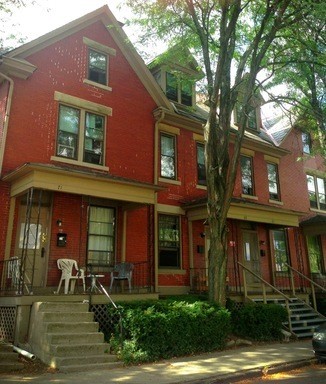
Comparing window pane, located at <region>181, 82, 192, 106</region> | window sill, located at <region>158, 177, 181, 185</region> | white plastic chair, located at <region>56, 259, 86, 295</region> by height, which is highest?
window pane, located at <region>181, 82, 192, 106</region>

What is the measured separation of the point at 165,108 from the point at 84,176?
5.36 metres

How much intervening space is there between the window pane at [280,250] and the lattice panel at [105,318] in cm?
1037

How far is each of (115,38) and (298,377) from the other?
41.0 ft

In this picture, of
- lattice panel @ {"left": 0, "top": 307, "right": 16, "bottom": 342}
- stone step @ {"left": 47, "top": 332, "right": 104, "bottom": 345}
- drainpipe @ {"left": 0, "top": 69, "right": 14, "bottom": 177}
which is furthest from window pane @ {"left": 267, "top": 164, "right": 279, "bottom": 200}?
lattice panel @ {"left": 0, "top": 307, "right": 16, "bottom": 342}

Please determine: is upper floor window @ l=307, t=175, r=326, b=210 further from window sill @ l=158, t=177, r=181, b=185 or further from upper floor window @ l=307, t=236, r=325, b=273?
window sill @ l=158, t=177, r=181, b=185

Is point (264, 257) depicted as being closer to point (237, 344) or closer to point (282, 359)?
point (237, 344)

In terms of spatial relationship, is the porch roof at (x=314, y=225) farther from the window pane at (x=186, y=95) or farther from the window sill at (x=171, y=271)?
the window pane at (x=186, y=95)

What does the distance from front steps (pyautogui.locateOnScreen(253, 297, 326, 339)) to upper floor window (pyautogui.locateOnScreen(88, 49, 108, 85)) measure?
9353 millimetres

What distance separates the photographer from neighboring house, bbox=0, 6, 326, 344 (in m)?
11.1

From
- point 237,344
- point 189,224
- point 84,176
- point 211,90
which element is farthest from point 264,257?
point 84,176

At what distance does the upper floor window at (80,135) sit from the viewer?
12.5 metres

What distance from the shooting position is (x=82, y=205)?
12211 millimetres

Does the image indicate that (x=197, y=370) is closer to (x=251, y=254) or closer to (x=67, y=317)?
(x=67, y=317)

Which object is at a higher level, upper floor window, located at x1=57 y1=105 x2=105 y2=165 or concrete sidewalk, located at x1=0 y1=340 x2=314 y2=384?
upper floor window, located at x1=57 y1=105 x2=105 y2=165
